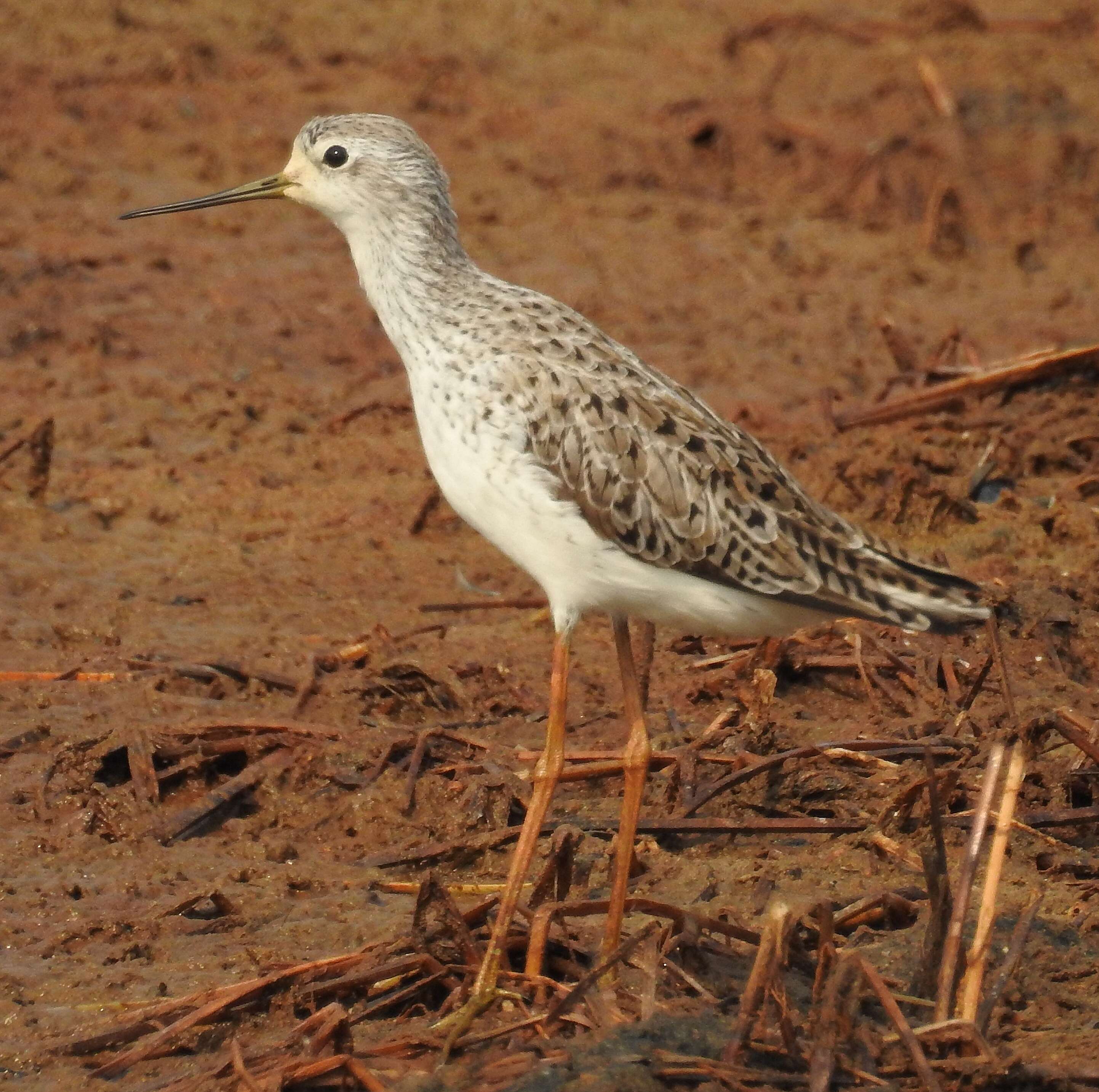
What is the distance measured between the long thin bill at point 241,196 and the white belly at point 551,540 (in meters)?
1.28

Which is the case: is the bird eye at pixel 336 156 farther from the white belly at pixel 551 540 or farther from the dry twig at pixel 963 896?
the dry twig at pixel 963 896

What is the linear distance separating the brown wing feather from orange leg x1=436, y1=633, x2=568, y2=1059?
505 mm

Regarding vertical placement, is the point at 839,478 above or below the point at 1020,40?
below

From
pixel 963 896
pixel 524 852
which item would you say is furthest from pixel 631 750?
pixel 963 896

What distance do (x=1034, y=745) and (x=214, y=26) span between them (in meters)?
9.71

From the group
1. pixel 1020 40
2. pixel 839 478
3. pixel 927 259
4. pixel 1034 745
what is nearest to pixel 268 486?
pixel 839 478

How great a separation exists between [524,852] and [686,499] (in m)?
1.26

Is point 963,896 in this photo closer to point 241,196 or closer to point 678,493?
point 678,493

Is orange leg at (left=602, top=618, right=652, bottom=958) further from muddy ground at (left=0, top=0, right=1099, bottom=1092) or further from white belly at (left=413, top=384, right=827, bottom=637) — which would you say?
muddy ground at (left=0, top=0, right=1099, bottom=1092)

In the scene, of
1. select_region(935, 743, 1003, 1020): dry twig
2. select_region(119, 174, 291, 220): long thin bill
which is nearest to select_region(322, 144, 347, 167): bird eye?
select_region(119, 174, 291, 220): long thin bill

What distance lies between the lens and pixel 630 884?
6.08 m

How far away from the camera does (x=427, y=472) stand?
9852 mm

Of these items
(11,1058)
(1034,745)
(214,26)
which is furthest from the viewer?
(214,26)

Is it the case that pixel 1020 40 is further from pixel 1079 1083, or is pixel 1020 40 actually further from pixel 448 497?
pixel 1079 1083
